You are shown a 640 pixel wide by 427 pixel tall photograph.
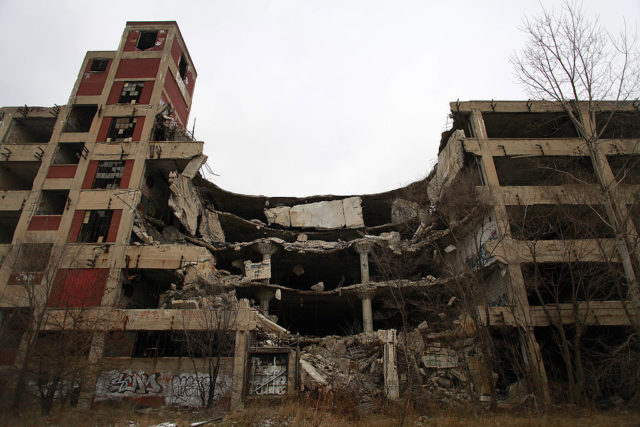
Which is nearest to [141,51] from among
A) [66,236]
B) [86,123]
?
[86,123]

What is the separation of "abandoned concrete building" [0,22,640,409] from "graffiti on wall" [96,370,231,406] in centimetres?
9

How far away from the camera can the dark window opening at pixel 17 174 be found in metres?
27.7

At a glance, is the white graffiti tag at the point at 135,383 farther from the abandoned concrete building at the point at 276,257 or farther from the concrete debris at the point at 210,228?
the concrete debris at the point at 210,228

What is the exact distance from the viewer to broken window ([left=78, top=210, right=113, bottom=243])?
24688 millimetres

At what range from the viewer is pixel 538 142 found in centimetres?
2502

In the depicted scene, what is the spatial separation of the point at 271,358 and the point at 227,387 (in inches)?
88.7

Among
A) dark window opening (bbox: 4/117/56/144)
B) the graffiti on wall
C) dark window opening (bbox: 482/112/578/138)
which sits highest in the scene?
dark window opening (bbox: 4/117/56/144)

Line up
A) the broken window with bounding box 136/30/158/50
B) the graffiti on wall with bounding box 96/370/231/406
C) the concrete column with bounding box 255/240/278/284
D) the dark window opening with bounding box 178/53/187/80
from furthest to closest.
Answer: the dark window opening with bounding box 178/53/187/80 < the broken window with bounding box 136/30/158/50 < the concrete column with bounding box 255/240/278/284 < the graffiti on wall with bounding box 96/370/231/406

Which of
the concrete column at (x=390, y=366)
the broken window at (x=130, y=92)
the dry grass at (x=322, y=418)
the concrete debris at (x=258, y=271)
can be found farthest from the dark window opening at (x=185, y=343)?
the broken window at (x=130, y=92)


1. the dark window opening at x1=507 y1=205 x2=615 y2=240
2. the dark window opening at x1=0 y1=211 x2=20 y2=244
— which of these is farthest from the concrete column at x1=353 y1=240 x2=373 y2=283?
the dark window opening at x1=0 y1=211 x2=20 y2=244

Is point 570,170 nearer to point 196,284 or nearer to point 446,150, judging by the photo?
point 446,150

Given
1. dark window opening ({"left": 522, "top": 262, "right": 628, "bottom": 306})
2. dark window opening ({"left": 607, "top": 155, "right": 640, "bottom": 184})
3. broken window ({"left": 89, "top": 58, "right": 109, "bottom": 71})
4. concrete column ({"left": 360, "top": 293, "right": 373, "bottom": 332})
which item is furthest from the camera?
broken window ({"left": 89, "top": 58, "right": 109, "bottom": 71})

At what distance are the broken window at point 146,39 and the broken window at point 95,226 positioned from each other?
48.1 feet

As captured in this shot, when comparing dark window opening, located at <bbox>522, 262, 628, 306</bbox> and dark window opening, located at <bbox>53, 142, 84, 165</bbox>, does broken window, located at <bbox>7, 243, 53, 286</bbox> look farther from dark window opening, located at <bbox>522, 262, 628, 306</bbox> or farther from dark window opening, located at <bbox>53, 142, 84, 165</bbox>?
dark window opening, located at <bbox>522, 262, 628, 306</bbox>
